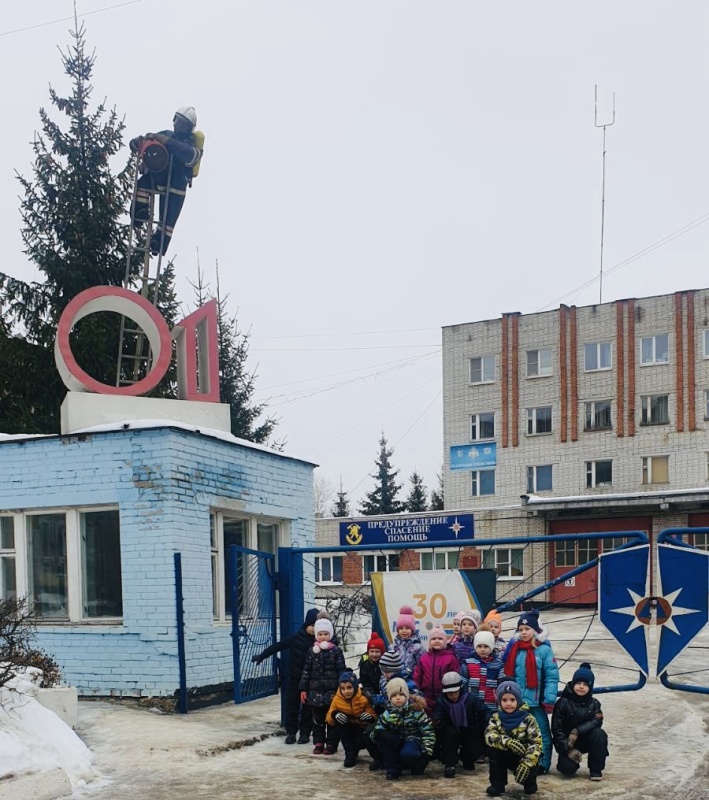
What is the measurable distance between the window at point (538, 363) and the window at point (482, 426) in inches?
97.6

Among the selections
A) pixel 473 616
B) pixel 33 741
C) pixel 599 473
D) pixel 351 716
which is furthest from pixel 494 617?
pixel 599 473

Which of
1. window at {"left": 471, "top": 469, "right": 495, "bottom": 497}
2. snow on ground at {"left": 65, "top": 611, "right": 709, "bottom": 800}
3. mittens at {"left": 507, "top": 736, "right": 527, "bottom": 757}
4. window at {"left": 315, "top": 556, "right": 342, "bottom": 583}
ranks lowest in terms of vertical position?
window at {"left": 315, "top": 556, "right": 342, "bottom": 583}

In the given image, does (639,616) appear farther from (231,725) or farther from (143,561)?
(143,561)

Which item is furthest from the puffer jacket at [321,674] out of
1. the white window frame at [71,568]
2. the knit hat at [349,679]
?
the white window frame at [71,568]

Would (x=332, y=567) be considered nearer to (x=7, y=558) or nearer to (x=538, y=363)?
(x=538, y=363)

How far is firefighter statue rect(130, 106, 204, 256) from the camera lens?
57.0 ft

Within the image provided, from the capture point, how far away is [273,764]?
29.2 ft

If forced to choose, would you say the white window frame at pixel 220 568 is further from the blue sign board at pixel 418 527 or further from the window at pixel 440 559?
the window at pixel 440 559

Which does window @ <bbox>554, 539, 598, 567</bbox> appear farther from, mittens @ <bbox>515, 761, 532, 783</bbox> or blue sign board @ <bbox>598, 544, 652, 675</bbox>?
mittens @ <bbox>515, 761, 532, 783</bbox>

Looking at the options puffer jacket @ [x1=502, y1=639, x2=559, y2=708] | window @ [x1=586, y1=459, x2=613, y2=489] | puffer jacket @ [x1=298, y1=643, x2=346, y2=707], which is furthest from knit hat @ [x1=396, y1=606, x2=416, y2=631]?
window @ [x1=586, y1=459, x2=613, y2=489]

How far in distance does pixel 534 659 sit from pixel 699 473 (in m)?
33.3

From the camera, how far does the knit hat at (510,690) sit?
7895mm

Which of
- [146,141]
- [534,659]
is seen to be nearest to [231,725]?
[534,659]

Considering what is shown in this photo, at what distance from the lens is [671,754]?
912 centimetres
